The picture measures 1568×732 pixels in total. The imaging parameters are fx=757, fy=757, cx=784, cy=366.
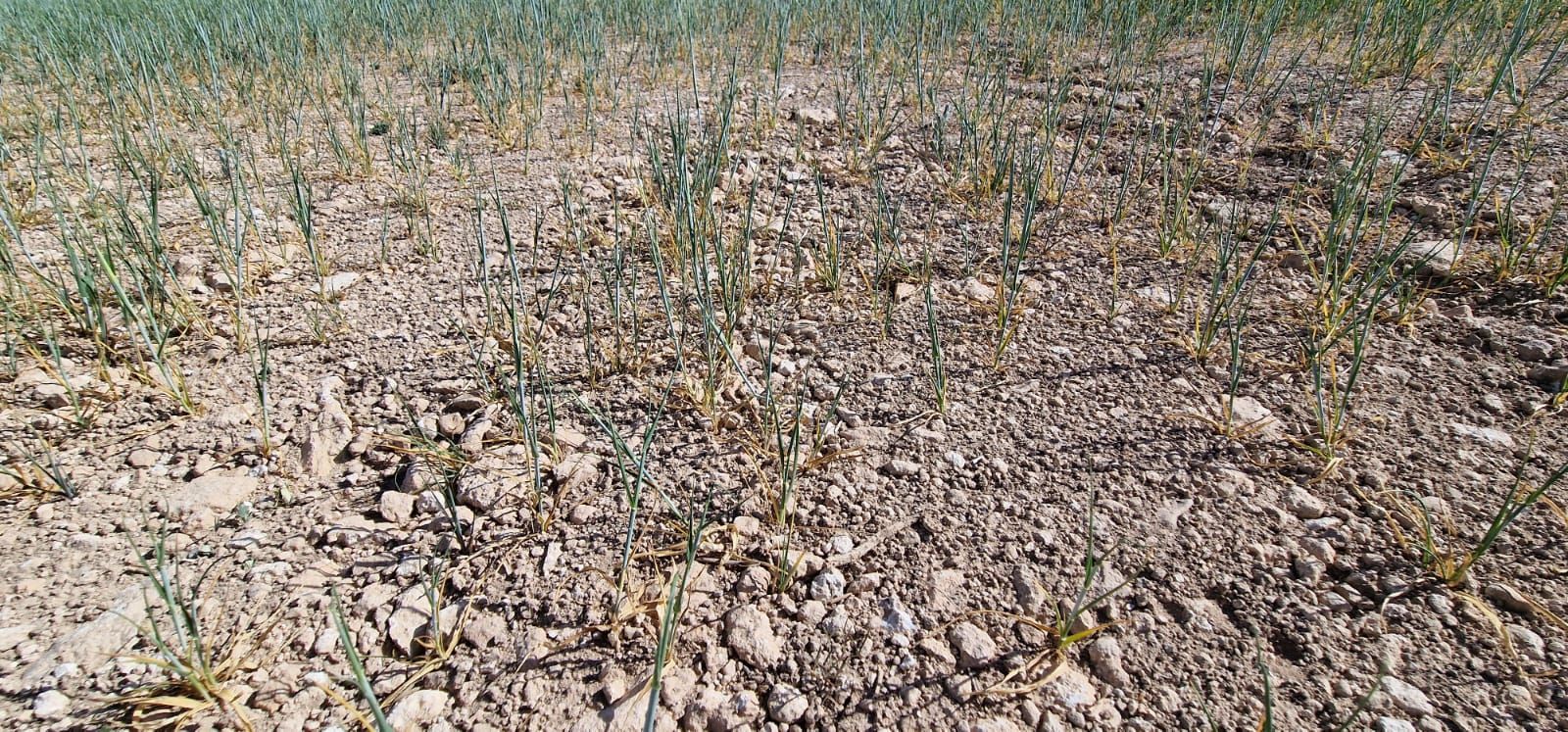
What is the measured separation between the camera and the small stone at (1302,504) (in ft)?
4.52

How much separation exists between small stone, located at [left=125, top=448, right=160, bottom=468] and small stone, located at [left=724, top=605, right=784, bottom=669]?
126cm

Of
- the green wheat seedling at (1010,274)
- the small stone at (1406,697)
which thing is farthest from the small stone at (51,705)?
the small stone at (1406,697)

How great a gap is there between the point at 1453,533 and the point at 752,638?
1.21 m

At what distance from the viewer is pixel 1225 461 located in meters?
1.52

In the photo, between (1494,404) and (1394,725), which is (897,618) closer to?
(1394,725)

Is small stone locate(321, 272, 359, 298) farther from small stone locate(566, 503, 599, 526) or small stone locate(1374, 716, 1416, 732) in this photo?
small stone locate(1374, 716, 1416, 732)

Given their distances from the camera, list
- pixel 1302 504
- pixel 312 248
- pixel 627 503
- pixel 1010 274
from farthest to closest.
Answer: pixel 1010 274, pixel 312 248, pixel 627 503, pixel 1302 504

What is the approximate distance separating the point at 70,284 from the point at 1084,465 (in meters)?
2.72

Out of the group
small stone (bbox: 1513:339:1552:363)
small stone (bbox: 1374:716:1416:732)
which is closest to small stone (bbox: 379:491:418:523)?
small stone (bbox: 1374:716:1416:732)

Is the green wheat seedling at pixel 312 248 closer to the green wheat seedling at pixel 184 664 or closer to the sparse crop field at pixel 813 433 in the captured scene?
the sparse crop field at pixel 813 433

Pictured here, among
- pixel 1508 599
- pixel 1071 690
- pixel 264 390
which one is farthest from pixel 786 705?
pixel 264 390

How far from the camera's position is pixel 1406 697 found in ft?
3.50

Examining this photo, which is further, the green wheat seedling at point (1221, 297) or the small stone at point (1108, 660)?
the green wheat seedling at point (1221, 297)

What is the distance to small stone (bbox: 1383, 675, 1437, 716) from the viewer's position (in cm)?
105
